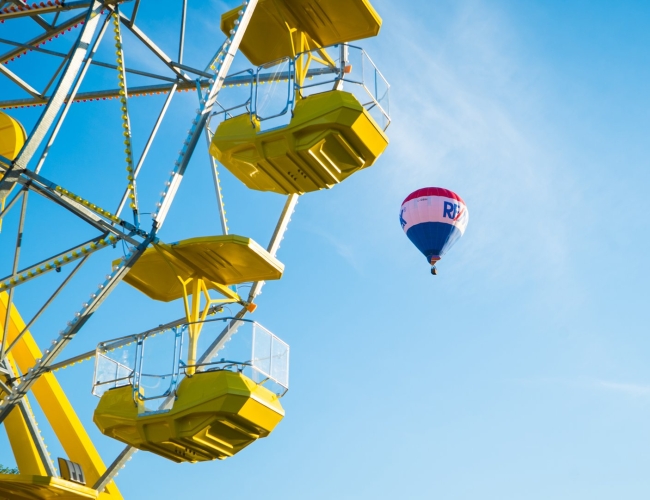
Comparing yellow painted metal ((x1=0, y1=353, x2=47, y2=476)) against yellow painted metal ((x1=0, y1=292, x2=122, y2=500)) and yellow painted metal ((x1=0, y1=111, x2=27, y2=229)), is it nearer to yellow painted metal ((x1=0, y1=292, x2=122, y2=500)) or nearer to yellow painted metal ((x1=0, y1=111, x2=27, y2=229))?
yellow painted metal ((x1=0, y1=292, x2=122, y2=500))

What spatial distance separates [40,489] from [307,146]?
6.53m

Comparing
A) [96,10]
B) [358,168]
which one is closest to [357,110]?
[358,168]

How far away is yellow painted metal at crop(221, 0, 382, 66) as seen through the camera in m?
18.5

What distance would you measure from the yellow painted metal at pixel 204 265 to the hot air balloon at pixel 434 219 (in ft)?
58.8

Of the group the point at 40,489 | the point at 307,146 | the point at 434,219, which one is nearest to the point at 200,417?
the point at 40,489

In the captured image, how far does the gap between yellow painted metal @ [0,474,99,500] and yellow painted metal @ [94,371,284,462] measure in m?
1.07

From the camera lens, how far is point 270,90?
1633 cm

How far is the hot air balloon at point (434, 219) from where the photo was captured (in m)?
35.1

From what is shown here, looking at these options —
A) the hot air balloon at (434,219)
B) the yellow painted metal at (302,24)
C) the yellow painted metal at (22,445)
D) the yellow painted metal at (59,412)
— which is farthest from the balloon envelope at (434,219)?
the yellow painted metal at (22,445)

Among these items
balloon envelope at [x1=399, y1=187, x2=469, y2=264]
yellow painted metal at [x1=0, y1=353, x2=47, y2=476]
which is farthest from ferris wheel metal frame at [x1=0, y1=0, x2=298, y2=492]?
balloon envelope at [x1=399, y1=187, x2=469, y2=264]

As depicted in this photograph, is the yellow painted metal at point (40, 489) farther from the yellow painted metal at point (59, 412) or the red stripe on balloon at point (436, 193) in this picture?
the red stripe on balloon at point (436, 193)

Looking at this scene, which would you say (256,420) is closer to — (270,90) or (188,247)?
(188,247)

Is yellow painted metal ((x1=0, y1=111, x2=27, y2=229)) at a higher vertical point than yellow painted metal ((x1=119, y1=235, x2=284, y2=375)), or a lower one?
higher

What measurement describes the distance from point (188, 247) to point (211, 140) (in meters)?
2.03
